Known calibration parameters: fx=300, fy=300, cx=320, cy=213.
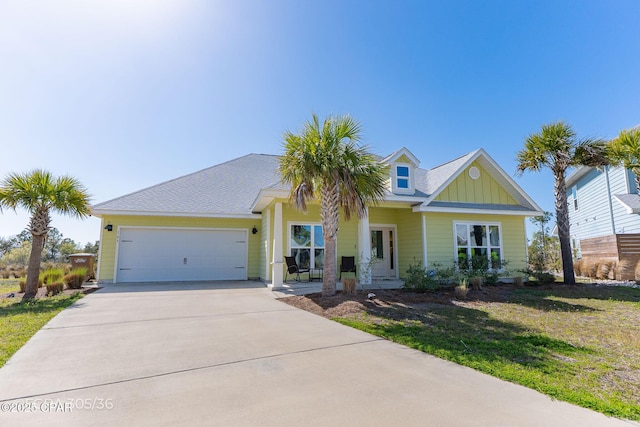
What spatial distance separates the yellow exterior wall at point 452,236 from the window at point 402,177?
1369mm

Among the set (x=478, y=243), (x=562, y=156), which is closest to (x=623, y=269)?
(x=562, y=156)

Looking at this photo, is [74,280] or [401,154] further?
[401,154]

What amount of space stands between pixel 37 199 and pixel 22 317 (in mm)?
4018

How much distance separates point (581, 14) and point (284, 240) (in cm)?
1201

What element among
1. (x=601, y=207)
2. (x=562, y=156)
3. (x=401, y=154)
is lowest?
(x=601, y=207)

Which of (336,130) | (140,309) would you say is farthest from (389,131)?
(140,309)

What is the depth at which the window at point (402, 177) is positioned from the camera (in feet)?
37.8

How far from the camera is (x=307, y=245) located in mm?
11625

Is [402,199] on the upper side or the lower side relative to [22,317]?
upper

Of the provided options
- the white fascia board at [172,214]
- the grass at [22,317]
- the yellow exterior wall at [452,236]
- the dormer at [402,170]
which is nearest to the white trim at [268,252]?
the white fascia board at [172,214]

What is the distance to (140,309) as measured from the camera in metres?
6.69

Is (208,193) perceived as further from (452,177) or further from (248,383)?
(248,383)

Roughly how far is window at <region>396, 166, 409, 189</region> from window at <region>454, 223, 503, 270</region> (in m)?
2.67

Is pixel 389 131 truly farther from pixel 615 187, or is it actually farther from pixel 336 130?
pixel 615 187
